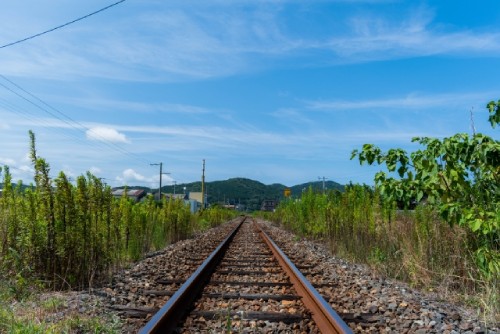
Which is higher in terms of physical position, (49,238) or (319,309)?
(49,238)

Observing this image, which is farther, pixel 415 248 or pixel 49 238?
pixel 415 248

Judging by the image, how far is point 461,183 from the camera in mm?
6113

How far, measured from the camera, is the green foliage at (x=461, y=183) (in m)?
5.47

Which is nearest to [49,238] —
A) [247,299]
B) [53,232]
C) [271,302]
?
[53,232]

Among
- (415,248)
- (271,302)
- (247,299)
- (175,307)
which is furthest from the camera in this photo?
(415,248)

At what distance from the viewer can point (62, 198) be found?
650 centimetres

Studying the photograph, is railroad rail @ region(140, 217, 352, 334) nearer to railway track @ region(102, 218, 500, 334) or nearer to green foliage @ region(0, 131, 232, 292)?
railway track @ region(102, 218, 500, 334)

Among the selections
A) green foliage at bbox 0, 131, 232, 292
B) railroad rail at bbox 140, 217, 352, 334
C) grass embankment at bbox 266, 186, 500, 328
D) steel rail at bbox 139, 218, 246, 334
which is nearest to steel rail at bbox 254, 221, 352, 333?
railroad rail at bbox 140, 217, 352, 334

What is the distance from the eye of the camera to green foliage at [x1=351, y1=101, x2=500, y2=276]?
547 cm

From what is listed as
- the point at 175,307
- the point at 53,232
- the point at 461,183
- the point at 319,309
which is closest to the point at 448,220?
the point at 461,183

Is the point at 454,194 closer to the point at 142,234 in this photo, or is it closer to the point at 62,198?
the point at 62,198

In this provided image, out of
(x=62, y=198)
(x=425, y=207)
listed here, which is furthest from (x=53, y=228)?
(x=425, y=207)

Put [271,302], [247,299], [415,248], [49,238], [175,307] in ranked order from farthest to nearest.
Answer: [415,248], [49,238], [247,299], [271,302], [175,307]

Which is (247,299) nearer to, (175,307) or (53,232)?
(175,307)
